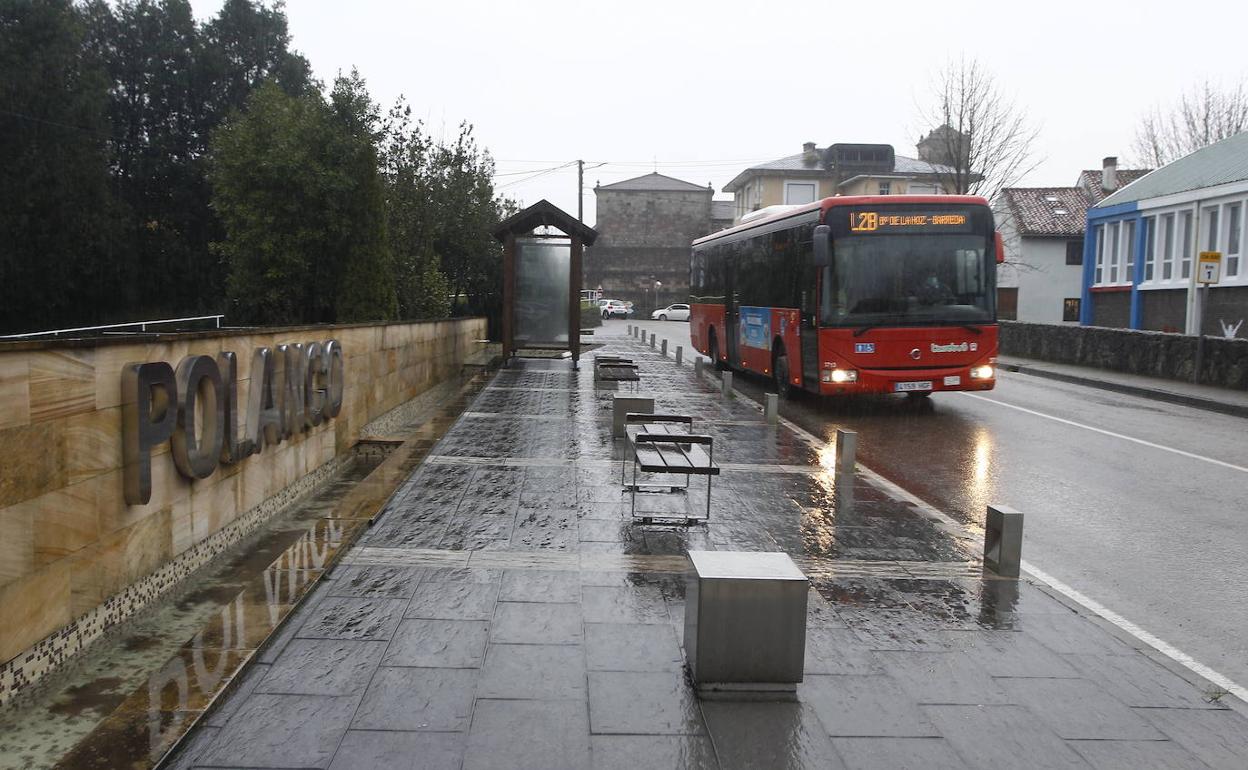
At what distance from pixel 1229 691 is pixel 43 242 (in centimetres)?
3874

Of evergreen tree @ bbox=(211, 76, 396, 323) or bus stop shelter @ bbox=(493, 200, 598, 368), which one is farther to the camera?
evergreen tree @ bbox=(211, 76, 396, 323)

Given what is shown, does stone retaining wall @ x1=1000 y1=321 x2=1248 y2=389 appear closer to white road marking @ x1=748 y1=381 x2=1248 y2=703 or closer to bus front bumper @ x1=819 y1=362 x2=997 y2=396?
bus front bumper @ x1=819 y1=362 x2=997 y2=396

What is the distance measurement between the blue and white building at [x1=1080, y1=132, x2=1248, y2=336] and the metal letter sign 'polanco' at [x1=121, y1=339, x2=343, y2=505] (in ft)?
79.8

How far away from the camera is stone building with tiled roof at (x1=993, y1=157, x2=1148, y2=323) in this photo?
49.6m

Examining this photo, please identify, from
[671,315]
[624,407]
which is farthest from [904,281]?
[671,315]

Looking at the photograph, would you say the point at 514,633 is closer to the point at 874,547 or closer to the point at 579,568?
the point at 579,568

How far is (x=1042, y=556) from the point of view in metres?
7.25

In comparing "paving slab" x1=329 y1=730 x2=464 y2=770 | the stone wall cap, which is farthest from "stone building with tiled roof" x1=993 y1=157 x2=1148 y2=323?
"paving slab" x1=329 y1=730 x2=464 y2=770

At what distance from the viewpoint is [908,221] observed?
14375 millimetres

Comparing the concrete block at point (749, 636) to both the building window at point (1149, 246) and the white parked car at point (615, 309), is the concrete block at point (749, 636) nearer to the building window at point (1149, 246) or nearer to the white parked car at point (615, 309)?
the building window at point (1149, 246)

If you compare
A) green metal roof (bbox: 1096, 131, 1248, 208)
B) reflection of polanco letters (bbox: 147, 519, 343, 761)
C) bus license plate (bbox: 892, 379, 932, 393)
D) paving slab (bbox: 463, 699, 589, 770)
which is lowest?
paving slab (bbox: 463, 699, 589, 770)

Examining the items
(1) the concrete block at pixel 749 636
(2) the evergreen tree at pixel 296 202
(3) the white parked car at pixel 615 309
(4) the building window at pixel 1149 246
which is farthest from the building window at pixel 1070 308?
(1) the concrete block at pixel 749 636

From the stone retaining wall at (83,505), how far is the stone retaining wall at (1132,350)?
19.1 m

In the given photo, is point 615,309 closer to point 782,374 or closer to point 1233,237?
point 1233,237
